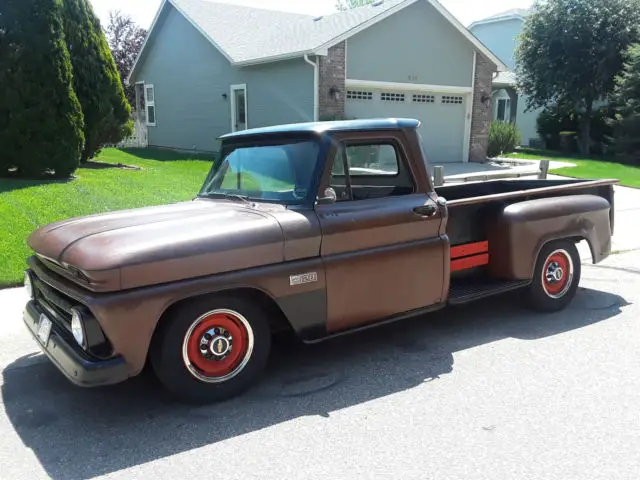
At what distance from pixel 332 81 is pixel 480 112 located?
6463mm

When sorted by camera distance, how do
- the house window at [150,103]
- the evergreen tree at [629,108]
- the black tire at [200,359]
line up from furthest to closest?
1. the house window at [150,103]
2. the evergreen tree at [629,108]
3. the black tire at [200,359]

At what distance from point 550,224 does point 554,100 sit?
87.8 feet

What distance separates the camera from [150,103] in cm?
2522

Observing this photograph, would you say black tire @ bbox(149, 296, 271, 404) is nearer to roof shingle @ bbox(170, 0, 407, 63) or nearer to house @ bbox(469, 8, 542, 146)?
roof shingle @ bbox(170, 0, 407, 63)

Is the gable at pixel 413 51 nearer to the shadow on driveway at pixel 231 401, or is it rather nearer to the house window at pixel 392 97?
the house window at pixel 392 97

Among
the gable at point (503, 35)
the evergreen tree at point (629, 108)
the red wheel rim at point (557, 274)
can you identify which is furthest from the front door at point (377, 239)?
the gable at point (503, 35)

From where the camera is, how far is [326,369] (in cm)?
435

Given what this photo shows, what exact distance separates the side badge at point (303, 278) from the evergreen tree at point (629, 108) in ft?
77.0

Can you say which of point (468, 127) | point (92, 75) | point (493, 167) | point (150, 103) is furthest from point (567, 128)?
point (92, 75)

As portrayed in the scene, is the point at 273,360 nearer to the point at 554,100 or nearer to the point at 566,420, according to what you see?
the point at 566,420

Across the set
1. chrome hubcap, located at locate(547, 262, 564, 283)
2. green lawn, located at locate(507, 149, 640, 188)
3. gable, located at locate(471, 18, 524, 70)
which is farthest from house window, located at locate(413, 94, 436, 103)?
gable, located at locate(471, 18, 524, 70)

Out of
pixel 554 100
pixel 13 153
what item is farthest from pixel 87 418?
pixel 554 100

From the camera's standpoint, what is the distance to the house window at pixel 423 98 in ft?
62.7

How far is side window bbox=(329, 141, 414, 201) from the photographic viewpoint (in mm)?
4242
